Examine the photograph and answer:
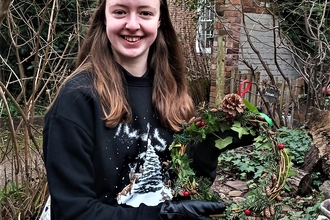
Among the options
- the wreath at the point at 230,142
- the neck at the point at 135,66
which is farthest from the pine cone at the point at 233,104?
the neck at the point at 135,66

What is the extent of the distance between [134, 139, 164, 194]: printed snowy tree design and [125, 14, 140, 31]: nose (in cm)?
46

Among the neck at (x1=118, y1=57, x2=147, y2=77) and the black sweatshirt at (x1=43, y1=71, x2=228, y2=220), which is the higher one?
the neck at (x1=118, y1=57, x2=147, y2=77)

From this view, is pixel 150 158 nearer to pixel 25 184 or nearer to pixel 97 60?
pixel 97 60

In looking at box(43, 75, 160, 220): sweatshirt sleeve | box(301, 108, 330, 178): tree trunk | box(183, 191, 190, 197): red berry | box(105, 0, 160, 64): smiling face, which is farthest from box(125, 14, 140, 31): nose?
box(301, 108, 330, 178): tree trunk

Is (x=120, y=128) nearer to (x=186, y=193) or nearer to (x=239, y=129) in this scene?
(x=186, y=193)

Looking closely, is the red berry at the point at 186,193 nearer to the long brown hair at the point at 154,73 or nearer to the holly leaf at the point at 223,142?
the holly leaf at the point at 223,142

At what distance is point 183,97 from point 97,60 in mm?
497

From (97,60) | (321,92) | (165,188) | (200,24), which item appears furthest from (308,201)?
(200,24)

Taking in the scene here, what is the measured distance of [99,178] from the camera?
165cm

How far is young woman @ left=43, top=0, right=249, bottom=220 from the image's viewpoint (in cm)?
152

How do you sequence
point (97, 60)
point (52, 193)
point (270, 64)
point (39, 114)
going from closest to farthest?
point (52, 193) → point (97, 60) → point (39, 114) → point (270, 64)

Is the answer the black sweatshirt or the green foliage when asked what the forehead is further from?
the green foliage

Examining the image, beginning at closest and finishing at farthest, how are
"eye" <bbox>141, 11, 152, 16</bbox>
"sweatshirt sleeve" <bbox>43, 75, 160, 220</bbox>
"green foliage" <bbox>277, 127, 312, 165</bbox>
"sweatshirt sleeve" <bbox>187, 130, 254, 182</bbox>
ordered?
"sweatshirt sleeve" <bbox>43, 75, 160, 220</bbox>, "eye" <bbox>141, 11, 152, 16</bbox>, "sweatshirt sleeve" <bbox>187, 130, 254, 182</bbox>, "green foliage" <bbox>277, 127, 312, 165</bbox>

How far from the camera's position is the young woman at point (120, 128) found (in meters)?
1.52
